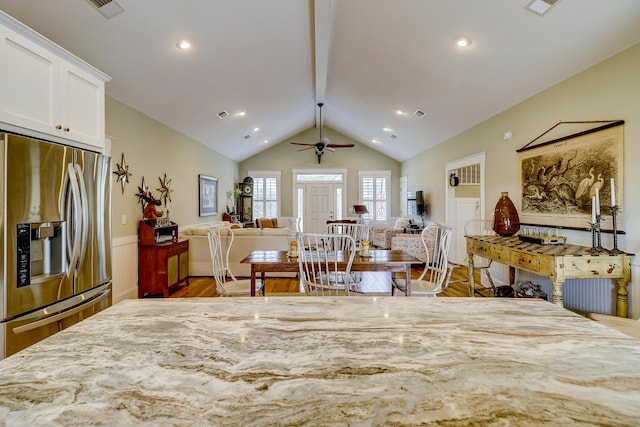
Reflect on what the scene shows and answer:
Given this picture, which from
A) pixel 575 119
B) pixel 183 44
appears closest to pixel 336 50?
pixel 183 44

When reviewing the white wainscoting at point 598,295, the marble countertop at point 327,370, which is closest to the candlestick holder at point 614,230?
the white wainscoting at point 598,295

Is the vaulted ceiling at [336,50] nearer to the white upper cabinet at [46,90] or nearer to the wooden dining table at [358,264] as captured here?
the white upper cabinet at [46,90]

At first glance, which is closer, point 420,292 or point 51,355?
point 51,355

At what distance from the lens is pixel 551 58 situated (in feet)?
10.5

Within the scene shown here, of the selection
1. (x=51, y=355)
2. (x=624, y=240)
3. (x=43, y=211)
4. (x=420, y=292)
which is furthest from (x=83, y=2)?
(x=624, y=240)

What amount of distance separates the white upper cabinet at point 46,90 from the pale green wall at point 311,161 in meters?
7.43

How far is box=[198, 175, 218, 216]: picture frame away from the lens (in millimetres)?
6676

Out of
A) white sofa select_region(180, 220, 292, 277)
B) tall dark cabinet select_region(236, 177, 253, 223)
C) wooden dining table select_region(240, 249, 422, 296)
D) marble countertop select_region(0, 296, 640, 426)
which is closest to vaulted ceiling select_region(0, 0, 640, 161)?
white sofa select_region(180, 220, 292, 277)

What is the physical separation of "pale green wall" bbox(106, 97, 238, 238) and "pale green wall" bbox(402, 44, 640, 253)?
5.02m

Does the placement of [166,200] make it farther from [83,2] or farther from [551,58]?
[551,58]

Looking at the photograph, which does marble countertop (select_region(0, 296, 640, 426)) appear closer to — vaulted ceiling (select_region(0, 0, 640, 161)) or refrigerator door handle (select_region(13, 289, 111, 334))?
refrigerator door handle (select_region(13, 289, 111, 334))

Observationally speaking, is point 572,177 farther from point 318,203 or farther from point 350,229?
point 318,203

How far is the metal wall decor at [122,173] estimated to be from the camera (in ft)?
13.2

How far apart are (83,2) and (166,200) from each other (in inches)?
122
